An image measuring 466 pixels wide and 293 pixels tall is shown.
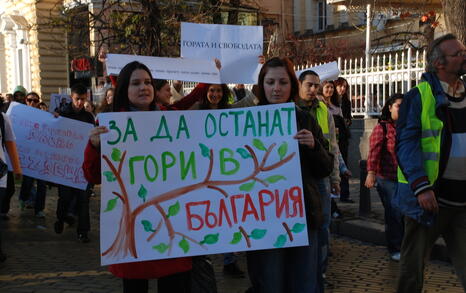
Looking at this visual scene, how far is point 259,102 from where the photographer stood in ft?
11.3

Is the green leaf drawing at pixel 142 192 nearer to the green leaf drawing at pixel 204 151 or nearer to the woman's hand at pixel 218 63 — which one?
the green leaf drawing at pixel 204 151

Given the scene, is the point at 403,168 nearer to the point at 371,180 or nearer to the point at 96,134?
the point at 96,134

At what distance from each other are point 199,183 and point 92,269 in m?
3.05

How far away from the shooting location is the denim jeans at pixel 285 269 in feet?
10.2

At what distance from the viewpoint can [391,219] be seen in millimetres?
5805

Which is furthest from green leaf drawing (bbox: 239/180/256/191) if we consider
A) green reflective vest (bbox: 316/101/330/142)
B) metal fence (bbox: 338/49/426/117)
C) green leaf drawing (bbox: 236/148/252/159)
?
metal fence (bbox: 338/49/426/117)

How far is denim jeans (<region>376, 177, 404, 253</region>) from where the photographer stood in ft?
18.8

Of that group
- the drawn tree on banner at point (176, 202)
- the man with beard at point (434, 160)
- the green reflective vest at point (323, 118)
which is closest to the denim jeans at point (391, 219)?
the green reflective vest at point (323, 118)

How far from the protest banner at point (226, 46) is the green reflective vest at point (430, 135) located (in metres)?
2.43

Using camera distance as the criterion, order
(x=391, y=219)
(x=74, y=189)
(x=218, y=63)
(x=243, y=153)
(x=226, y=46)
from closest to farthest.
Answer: (x=243, y=153) → (x=218, y=63) → (x=226, y=46) → (x=391, y=219) → (x=74, y=189)

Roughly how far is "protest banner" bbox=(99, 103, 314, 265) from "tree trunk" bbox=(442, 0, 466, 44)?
16.3 ft

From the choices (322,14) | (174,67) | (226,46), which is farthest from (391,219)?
(322,14)

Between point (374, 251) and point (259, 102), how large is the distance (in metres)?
3.58

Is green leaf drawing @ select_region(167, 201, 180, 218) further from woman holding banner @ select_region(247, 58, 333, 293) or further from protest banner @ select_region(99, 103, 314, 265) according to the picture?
A: woman holding banner @ select_region(247, 58, 333, 293)
